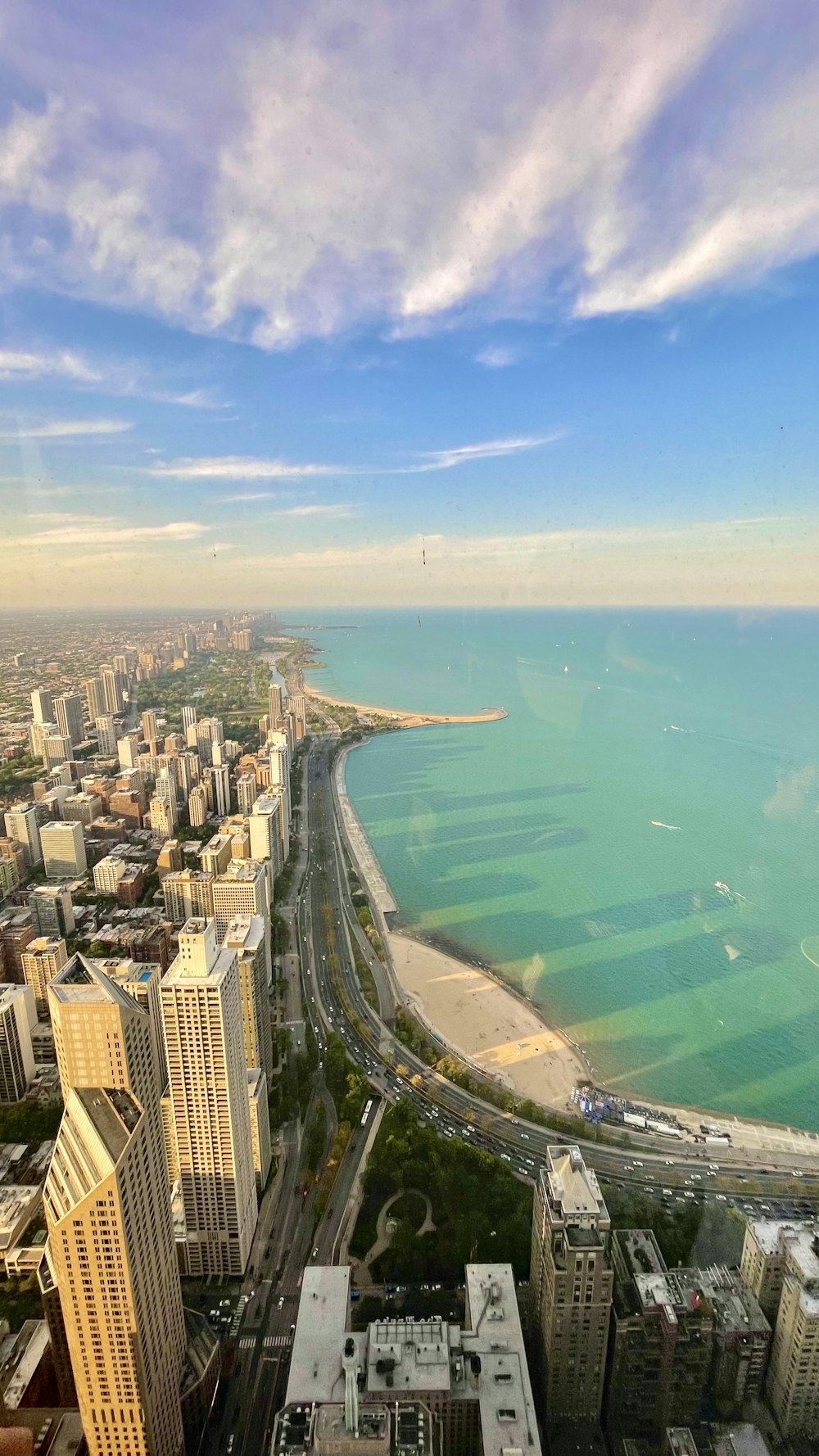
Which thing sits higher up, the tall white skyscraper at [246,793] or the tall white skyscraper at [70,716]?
the tall white skyscraper at [70,716]

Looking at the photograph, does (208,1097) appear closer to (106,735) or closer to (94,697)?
(94,697)

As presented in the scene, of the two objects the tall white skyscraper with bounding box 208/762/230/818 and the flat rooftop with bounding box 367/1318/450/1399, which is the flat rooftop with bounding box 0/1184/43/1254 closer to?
the flat rooftop with bounding box 367/1318/450/1399

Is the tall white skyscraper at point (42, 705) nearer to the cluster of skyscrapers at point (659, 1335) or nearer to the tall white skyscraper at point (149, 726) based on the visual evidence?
the tall white skyscraper at point (149, 726)

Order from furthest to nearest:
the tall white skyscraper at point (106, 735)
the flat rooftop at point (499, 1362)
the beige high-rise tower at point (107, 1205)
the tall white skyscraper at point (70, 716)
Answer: the tall white skyscraper at point (106, 735) < the tall white skyscraper at point (70, 716) < the flat rooftop at point (499, 1362) < the beige high-rise tower at point (107, 1205)

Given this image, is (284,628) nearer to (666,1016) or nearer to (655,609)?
(655,609)

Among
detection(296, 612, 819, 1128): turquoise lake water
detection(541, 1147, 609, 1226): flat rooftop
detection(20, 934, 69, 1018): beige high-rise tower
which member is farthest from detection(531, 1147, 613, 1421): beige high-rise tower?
detection(20, 934, 69, 1018): beige high-rise tower

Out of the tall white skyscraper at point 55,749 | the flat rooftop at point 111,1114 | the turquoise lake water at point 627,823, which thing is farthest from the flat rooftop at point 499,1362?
the tall white skyscraper at point 55,749
